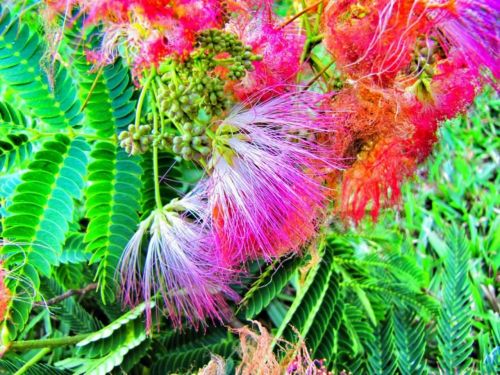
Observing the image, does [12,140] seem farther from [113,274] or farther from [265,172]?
[265,172]

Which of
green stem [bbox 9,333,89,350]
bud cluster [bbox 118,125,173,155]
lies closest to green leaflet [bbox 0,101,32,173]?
bud cluster [bbox 118,125,173,155]

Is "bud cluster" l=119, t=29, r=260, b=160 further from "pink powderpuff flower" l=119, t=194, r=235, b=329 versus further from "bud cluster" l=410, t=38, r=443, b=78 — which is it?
"bud cluster" l=410, t=38, r=443, b=78

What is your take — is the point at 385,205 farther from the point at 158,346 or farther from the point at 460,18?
the point at 158,346

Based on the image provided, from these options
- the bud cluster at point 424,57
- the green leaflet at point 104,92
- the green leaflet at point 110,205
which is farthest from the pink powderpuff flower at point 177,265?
the bud cluster at point 424,57

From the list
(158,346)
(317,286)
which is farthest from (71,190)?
(317,286)

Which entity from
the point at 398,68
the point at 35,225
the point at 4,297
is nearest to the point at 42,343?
the point at 4,297

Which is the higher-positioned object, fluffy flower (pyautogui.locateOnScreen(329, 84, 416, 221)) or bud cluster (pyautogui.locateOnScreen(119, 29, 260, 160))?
bud cluster (pyautogui.locateOnScreen(119, 29, 260, 160))
